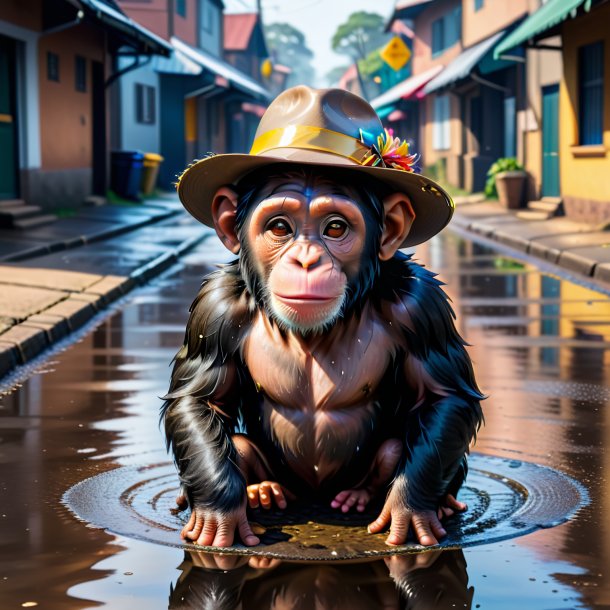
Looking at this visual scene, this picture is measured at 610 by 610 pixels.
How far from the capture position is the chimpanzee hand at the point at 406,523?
3.54 metres

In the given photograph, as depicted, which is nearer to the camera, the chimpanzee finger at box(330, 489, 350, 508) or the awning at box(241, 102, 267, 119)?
the chimpanzee finger at box(330, 489, 350, 508)

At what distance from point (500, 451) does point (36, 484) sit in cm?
174

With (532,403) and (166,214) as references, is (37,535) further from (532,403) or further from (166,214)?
(166,214)

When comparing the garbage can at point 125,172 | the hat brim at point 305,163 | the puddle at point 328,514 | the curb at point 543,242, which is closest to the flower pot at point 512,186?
the curb at point 543,242

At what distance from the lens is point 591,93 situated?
66.2 ft

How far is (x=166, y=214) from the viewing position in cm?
2378

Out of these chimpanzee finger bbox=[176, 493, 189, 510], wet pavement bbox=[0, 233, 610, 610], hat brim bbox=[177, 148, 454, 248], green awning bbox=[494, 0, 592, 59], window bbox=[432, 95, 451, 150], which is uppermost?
green awning bbox=[494, 0, 592, 59]

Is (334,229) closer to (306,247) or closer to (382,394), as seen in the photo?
(306,247)

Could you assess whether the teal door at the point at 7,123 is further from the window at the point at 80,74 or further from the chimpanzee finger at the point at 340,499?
the chimpanzee finger at the point at 340,499

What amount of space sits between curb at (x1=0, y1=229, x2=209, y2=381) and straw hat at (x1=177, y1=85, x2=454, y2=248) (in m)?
3.58

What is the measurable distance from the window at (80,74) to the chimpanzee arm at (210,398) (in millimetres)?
19427

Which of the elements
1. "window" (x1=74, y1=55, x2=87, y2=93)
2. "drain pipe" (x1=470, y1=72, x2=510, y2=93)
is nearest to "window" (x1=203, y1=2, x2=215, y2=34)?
"drain pipe" (x1=470, y1=72, x2=510, y2=93)

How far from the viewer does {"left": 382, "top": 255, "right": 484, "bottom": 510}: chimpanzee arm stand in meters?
3.62

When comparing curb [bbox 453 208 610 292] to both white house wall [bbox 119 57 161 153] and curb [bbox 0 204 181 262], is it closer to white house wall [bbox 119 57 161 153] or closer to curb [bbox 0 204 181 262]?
curb [bbox 0 204 181 262]
